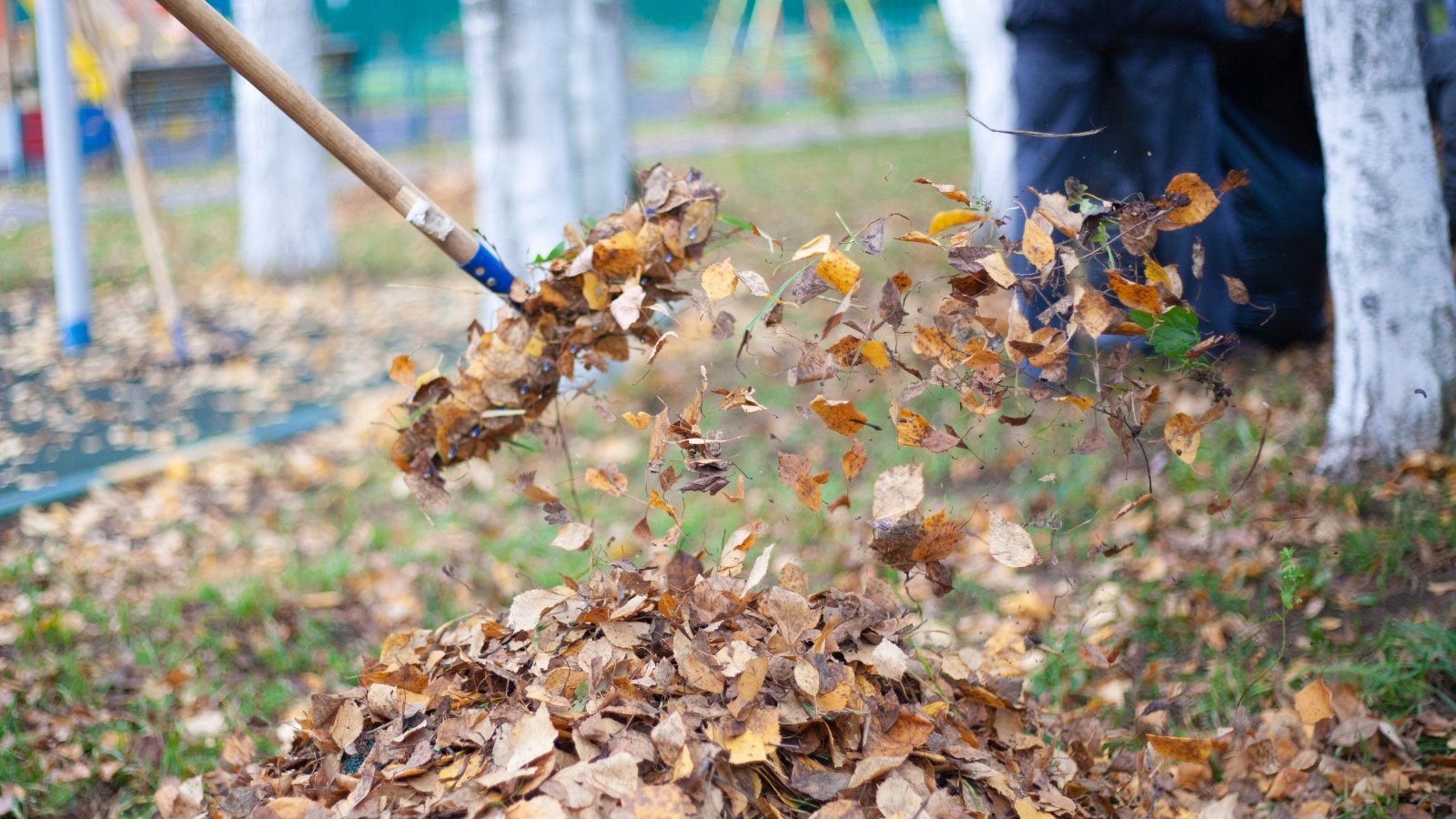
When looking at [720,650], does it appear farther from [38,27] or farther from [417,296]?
[417,296]

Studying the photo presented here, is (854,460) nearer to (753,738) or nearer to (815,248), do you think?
(815,248)

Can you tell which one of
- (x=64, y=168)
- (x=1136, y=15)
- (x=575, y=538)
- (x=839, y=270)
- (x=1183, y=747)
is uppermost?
(x=1136, y=15)

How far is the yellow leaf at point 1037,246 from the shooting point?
1508mm

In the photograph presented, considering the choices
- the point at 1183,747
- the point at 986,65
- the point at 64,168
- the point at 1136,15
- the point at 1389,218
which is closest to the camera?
the point at 1183,747

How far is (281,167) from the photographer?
631 centimetres

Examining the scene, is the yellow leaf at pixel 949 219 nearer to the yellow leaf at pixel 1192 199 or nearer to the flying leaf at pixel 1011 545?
the yellow leaf at pixel 1192 199

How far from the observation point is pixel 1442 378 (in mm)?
2395

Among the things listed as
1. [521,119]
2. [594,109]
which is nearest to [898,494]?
[521,119]

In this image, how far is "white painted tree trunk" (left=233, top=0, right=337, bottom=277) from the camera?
5.95 meters

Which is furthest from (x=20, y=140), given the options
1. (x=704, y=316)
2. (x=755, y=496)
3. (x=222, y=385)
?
(x=704, y=316)

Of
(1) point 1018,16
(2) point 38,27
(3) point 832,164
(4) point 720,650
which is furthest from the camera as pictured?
(3) point 832,164

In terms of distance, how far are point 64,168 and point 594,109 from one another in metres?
2.29

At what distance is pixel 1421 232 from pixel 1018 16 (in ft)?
4.66

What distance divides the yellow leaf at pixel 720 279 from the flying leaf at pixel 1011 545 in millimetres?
523
